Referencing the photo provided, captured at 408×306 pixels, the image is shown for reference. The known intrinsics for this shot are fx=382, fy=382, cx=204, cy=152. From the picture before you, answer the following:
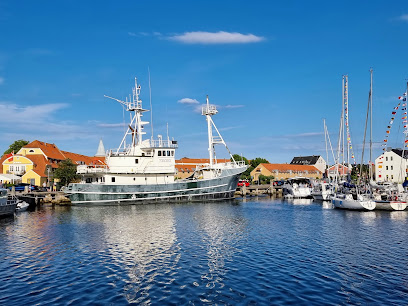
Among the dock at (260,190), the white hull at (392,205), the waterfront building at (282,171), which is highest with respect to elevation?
the waterfront building at (282,171)

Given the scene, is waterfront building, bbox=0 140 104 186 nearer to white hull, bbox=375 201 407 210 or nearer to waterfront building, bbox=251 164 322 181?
white hull, bbox=375 201 407 210

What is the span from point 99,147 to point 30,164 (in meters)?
49.2

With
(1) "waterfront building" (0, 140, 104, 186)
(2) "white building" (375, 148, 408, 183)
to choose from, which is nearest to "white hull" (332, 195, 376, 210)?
(1) "waterfront building" (0, 140, 104, 186)

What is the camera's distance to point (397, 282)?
1758cm

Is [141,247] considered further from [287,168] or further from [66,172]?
[287,168]

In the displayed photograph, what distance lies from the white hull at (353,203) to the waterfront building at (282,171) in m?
67.5

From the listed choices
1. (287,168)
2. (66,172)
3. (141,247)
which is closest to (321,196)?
(66,172)

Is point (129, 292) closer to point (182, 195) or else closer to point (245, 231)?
point (245, 231)

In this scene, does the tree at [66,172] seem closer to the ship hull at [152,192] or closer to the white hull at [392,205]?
the ship hull at [152,192]

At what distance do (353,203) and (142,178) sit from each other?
31789 mm

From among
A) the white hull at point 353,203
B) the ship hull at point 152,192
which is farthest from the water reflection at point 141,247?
the white hull at point 353,203

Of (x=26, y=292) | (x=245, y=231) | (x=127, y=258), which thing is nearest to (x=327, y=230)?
(x=245, y=231)

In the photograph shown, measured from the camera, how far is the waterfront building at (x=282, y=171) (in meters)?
128

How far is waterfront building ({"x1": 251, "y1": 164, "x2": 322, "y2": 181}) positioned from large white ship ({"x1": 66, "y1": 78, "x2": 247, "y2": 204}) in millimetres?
59670
